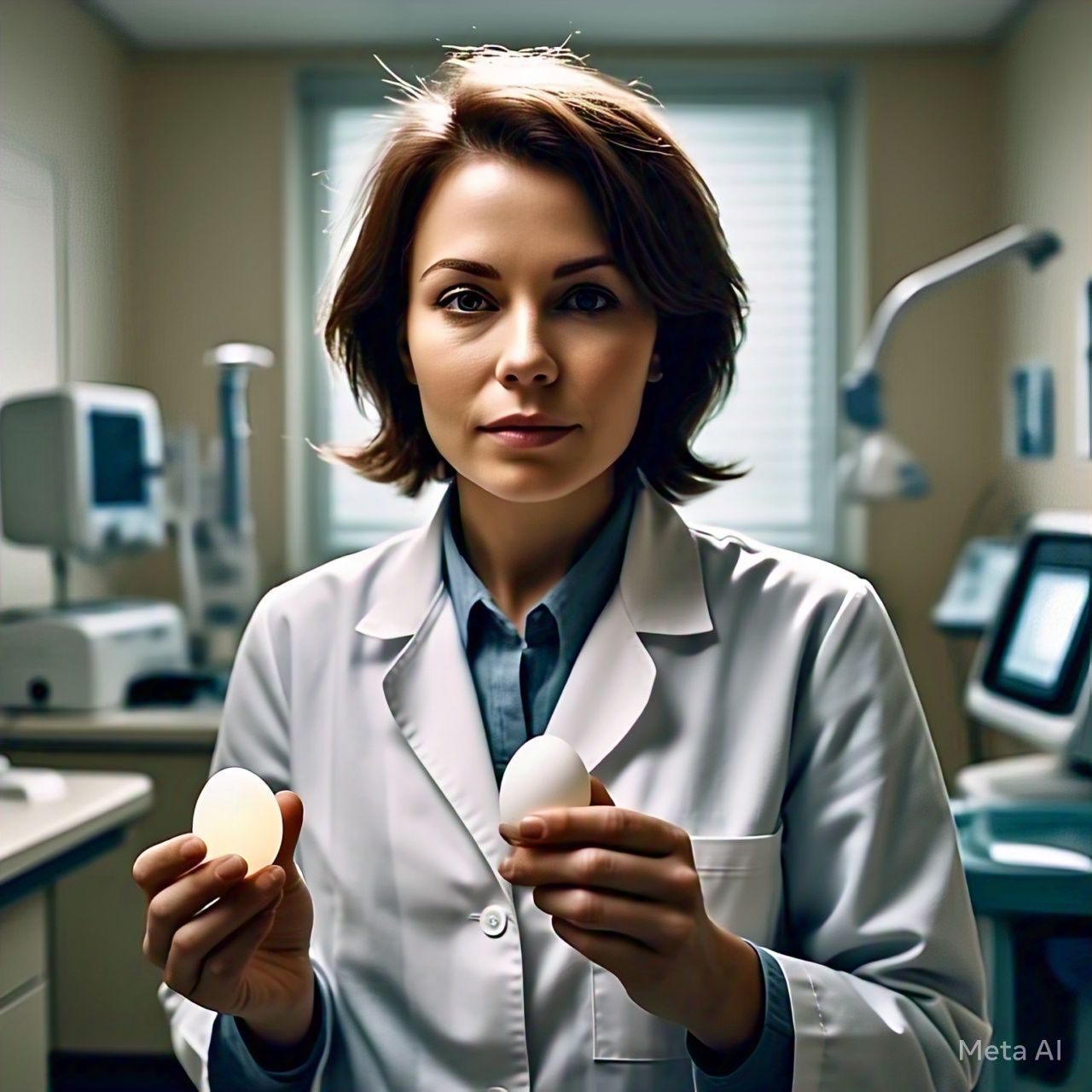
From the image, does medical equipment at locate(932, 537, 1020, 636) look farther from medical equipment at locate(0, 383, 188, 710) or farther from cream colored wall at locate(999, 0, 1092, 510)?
medical equipment at locate(0, 383, 188, 710)

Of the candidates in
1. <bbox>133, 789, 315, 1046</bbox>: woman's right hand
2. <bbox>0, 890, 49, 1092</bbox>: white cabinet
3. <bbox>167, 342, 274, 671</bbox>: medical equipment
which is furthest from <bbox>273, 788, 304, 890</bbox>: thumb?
<bbox>167, 342, 274, 671</bbox>: medical equipment

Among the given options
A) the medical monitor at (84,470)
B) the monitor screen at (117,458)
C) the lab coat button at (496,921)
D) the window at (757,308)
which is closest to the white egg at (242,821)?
the lab coat button at (496,921)

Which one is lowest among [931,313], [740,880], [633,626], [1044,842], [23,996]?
[23,996]

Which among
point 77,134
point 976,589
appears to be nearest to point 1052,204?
point 976,589

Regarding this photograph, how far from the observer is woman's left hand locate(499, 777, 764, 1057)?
0.38m

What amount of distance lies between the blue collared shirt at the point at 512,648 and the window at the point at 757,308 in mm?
1354

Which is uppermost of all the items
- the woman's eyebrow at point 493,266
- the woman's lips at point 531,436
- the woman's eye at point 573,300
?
the woman's eyebrow at point 493,266

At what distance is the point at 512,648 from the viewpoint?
568 millimetres

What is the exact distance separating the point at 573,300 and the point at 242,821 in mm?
253

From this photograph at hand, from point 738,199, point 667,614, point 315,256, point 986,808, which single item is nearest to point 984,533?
point 738,199

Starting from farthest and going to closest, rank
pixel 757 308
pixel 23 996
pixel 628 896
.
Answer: pixel 757 308
pixel 23 996
pixel 628 896

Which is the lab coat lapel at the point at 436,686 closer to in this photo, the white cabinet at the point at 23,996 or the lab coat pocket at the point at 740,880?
the lab coat pocket at the point at 740,880

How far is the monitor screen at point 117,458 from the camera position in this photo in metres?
1.37

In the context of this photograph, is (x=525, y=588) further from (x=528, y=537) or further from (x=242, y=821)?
(x=242, y=821)
